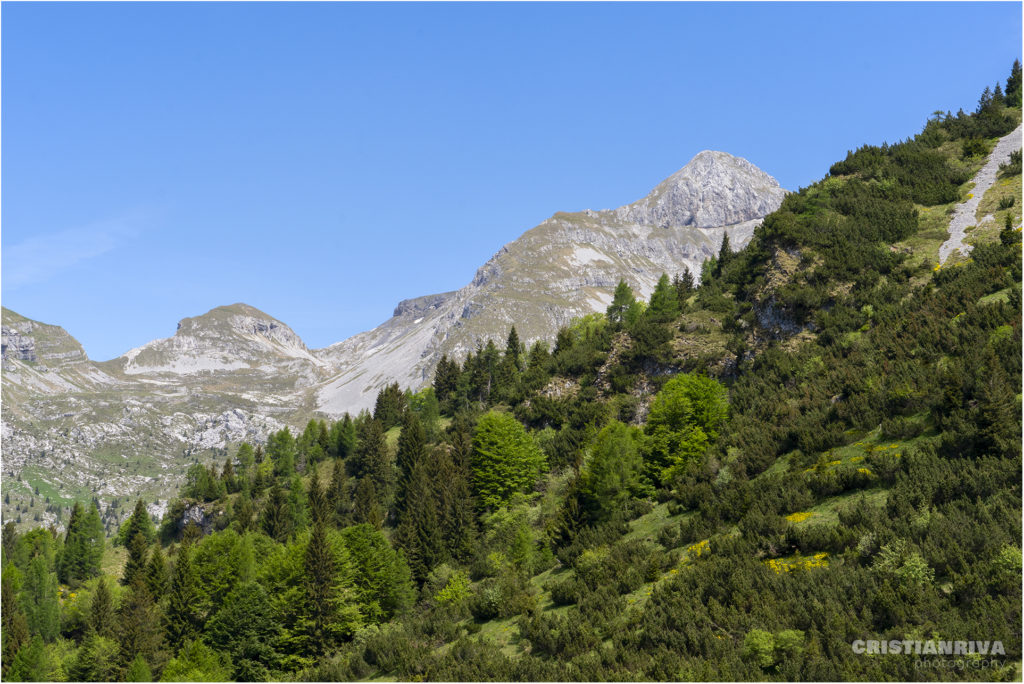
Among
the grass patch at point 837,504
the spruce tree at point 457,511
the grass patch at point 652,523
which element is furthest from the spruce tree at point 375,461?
the grass patch at point 837,504

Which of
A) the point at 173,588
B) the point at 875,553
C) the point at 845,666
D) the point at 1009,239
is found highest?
the point at 1009,239

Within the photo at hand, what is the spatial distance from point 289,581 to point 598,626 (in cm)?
3002

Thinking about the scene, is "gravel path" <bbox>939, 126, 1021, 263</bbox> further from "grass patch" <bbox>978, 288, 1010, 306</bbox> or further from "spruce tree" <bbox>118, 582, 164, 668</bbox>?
"spruce tree" <bbox>118, 582, 164, 668</bbox>

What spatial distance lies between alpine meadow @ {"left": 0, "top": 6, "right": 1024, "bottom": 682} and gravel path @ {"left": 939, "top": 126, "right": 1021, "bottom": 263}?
295mm

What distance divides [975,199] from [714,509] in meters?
44.6

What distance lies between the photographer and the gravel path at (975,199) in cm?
5200

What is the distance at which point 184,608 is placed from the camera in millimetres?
59250

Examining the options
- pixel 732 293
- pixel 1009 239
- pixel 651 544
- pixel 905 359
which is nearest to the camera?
pixel 651 544

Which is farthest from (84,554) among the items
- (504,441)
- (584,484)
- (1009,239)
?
(1009,239)

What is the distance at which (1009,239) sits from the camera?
44.3 metres

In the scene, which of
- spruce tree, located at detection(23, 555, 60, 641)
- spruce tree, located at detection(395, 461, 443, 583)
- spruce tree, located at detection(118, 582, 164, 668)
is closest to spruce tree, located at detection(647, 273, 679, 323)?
spruce tree, located at detection(395, 461, 443, 583)

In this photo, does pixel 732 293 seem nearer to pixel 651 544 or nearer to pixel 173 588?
pixel 651 544

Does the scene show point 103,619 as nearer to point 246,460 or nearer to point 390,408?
point 390,408

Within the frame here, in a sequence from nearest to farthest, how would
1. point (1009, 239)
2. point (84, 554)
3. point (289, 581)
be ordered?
point (1009, 239)
point (289, 581)
point (84, 554)
